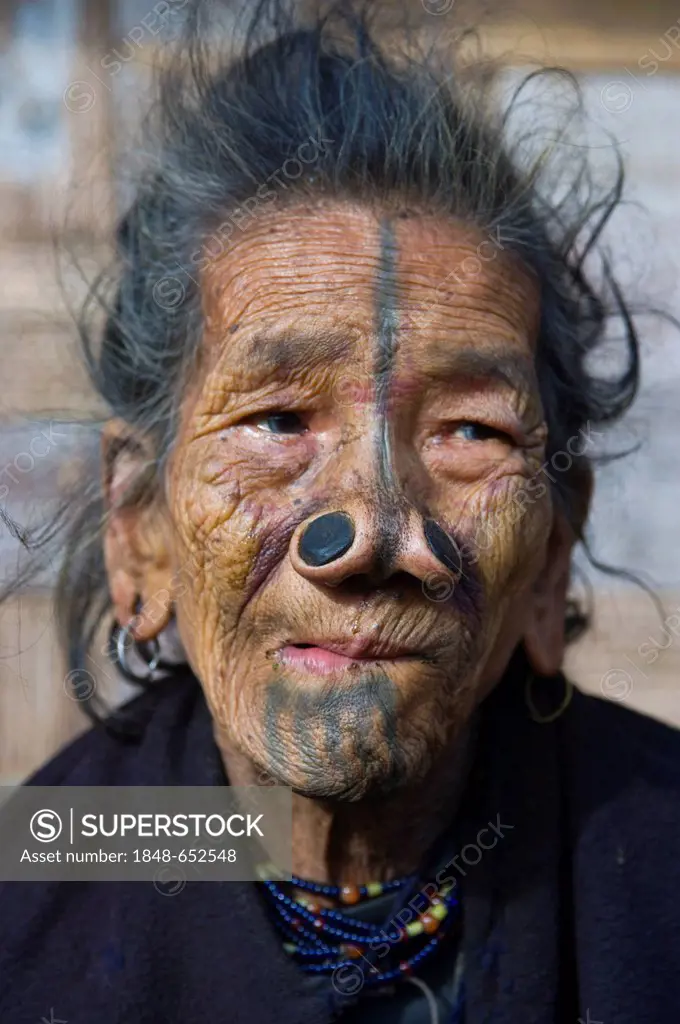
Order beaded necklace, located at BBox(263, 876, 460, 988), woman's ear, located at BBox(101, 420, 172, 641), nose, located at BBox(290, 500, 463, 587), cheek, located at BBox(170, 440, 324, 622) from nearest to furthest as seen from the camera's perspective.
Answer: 1. nose, located at BBox(290, 500, 463, 587)
2. cheek, located at BBox(170, 440, 324, 622)
3. beaded necklace, located at BBox(263, 876, 460, 988)
4. woman's ear, located at BBox(101, 420, 172, 641)

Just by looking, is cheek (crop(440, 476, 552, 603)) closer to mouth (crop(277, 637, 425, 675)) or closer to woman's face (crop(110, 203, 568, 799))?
woman's face (crop(110, 203, 568, 799))

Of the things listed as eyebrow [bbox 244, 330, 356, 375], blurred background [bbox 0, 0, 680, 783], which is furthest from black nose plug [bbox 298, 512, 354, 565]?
blurred background [bbox 0, 0, 680, 783]

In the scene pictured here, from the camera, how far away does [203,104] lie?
1511mm

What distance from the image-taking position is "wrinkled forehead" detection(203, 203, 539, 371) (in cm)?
123

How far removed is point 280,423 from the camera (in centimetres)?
127

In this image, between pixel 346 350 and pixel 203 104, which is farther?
pixel 203 104

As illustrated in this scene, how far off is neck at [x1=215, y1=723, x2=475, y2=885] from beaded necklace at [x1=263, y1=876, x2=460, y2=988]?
2 cm

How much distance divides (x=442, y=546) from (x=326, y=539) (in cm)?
15

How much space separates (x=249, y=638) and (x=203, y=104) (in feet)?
2.75

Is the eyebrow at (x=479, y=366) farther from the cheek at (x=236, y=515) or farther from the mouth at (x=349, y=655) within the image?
the mouth at (x=349, y=655)

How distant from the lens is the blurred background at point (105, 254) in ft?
5.85

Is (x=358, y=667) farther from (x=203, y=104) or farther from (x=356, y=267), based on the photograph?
(x=203, y=104)

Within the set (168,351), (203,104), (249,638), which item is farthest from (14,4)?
(249,638)

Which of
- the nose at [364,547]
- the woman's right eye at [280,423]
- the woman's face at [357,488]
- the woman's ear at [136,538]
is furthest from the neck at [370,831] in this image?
the woman's right eye at [280,423]
